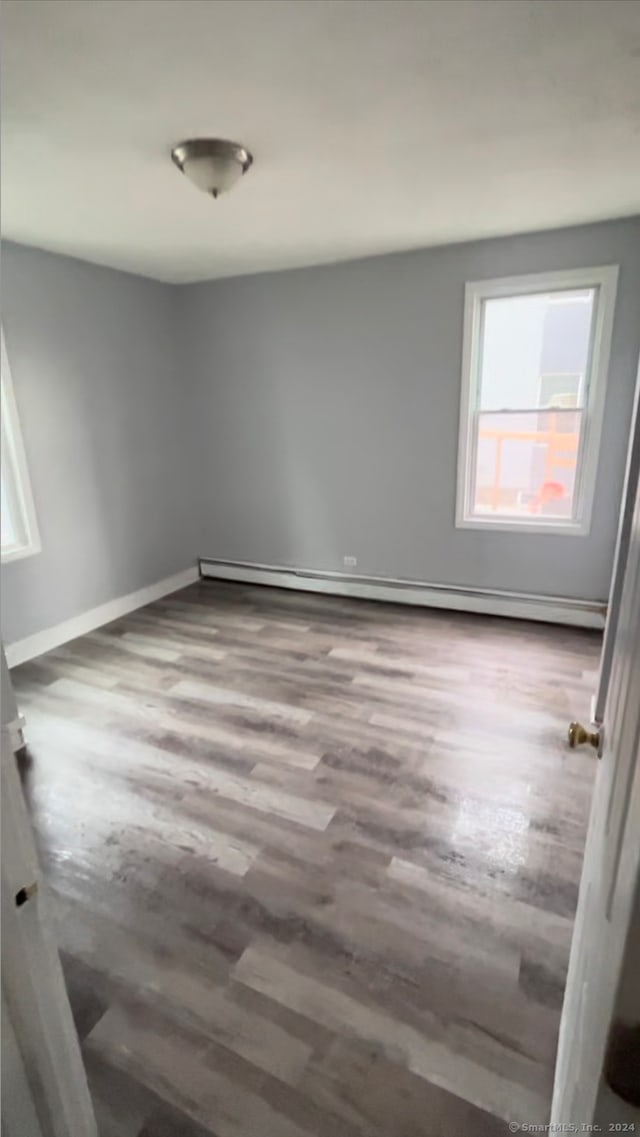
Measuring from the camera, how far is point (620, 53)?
1552mm

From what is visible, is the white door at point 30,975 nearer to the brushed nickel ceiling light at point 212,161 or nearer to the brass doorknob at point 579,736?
the brass doorknob at point 579,736

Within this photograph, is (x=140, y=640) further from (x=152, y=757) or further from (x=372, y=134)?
(x=372, y=134)

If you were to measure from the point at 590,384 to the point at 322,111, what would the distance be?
2303 millimetres

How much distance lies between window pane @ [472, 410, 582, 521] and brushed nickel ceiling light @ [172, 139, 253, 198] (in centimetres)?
222

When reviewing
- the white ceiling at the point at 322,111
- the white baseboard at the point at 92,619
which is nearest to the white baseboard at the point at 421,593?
the white baseboard at the point at 92,619

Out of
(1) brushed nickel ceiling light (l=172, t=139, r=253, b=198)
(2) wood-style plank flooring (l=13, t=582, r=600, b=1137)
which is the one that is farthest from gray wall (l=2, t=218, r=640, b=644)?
(1) brushed nickel ceiling light (l=172, t=139, r=253, b=198)

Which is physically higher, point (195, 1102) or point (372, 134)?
point (372, 134)

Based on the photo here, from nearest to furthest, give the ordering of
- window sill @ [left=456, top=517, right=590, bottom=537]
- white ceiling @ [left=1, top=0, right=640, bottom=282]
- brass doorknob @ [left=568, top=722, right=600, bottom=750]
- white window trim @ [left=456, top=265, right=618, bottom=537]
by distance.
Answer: brass doorknob @ [left=568, top=722, right=600, bottom=750], white ceiling @ [left=1, top=0, right=640, bottom=282], white window trim @ [left=456, top=265, right=618, bottom=537], window sill @ [left=456, top=517, right=590, bottom=537]

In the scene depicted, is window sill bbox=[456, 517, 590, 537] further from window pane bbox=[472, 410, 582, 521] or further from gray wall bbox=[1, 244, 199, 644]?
gray wall bbox=[1, 244, 199, 644]

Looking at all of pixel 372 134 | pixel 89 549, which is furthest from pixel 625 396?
pixel 89 549

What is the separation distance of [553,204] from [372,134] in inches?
52.3

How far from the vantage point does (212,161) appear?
2.05 meters

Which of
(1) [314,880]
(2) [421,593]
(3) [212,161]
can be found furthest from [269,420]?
(1) [314,880]

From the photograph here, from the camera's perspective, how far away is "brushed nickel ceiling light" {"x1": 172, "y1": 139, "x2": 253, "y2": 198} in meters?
2.02
